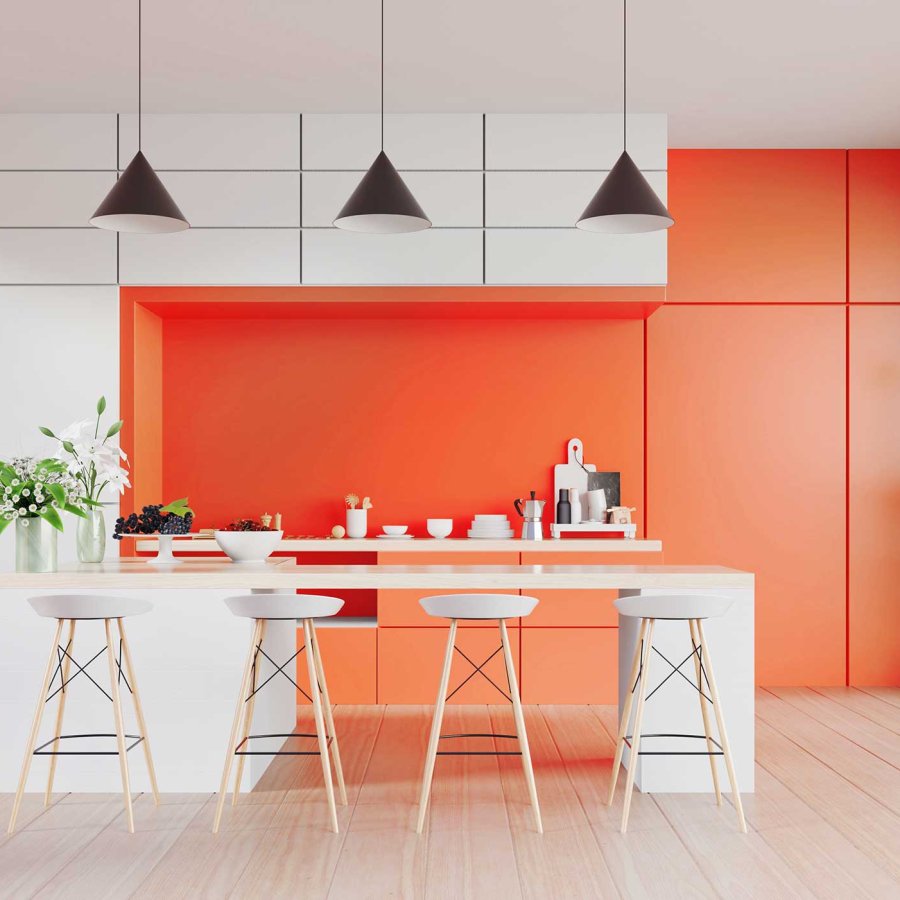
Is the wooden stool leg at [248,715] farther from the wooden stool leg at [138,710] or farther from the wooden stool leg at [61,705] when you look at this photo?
the wooden stool leg at [61,705]

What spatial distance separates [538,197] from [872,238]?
7.25 feet

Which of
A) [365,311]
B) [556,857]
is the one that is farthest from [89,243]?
[556,857]

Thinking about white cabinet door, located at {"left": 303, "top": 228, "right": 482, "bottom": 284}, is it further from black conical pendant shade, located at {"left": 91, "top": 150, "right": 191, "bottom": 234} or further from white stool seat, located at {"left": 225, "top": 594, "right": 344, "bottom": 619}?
white stool seat, located at {"left": 225, "top": 594, "right": 344, "bottom": 619}

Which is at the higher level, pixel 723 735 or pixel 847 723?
pixel 723 735

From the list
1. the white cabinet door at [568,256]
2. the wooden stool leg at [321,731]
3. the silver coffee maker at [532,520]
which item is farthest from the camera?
the silver coffee maker at [532,520]

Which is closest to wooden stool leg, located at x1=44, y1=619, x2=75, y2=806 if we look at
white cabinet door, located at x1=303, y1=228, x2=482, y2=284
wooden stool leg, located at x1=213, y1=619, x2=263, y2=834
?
wooden stool leg, located at x1=213, y1=619, x2=263, y2=834

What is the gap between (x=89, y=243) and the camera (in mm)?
5406

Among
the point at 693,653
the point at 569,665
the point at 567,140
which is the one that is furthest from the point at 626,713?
the point at 567,140

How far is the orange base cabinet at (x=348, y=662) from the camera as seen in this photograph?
213 inches

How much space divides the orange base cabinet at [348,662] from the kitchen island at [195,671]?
5.16 ft

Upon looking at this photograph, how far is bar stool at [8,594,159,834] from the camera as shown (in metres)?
3.48

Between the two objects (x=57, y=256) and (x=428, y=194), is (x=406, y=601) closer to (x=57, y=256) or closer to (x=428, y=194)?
(x=428, y=194)

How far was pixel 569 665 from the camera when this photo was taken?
5.43 metres

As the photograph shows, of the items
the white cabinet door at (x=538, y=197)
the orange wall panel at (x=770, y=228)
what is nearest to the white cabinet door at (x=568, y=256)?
the white cabinet door at (x=538, y=197)
